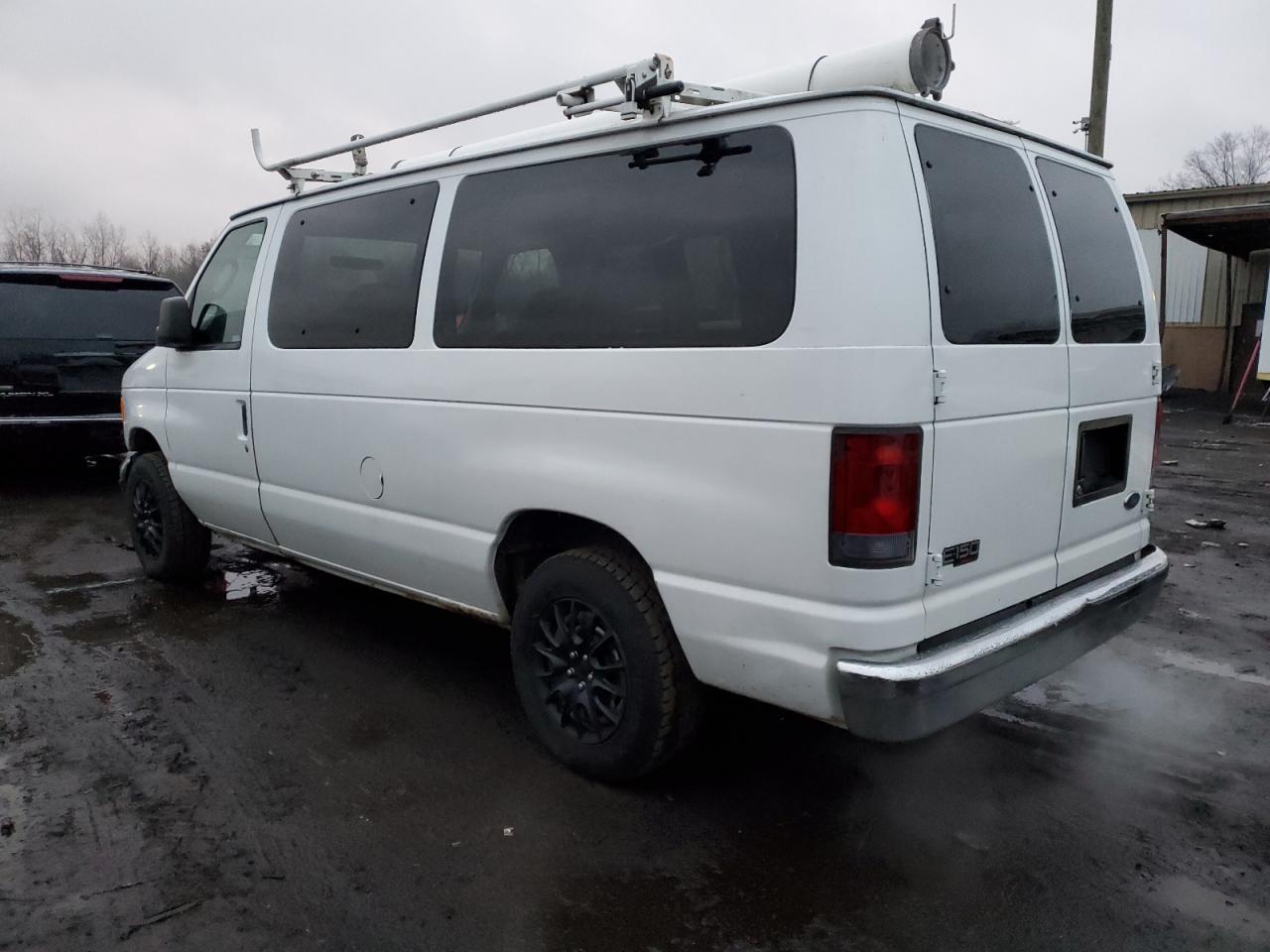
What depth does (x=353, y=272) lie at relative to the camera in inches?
161

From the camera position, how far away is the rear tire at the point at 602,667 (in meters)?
3.04

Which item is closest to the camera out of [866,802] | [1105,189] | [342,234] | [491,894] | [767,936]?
[767,936]

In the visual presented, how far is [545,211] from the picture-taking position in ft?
10.9

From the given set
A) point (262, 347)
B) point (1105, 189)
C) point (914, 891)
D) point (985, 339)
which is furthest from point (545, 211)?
point (914, 891)

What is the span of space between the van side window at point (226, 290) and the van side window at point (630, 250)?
5.41 ft

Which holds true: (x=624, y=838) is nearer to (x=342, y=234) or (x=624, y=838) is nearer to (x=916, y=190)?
(x=916, y=190)

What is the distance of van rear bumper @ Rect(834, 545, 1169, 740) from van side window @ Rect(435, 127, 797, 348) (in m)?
0.97

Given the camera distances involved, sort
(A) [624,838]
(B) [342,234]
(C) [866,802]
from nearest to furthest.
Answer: (A) [624,838]
(C) [866,802]
(B) [342,234]

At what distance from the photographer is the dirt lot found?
8.49 ft

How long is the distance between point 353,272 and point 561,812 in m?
2.37

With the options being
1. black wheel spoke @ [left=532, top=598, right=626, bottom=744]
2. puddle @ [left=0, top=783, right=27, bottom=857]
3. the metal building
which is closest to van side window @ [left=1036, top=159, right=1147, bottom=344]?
black wheel spoke @ [left=532, top=598, right=626, bottom=744]

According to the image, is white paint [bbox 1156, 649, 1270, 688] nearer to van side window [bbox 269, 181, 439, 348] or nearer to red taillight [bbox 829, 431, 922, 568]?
red taillight [bbox 829, 431, 922, 568]

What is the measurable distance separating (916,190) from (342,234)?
262 cm

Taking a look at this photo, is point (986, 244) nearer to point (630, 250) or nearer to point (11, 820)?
point (630, 250)
